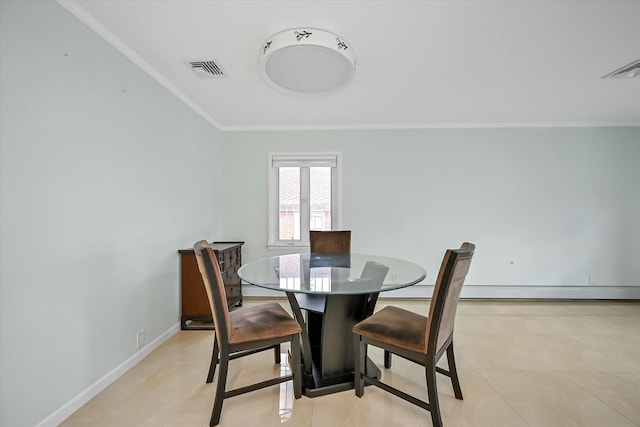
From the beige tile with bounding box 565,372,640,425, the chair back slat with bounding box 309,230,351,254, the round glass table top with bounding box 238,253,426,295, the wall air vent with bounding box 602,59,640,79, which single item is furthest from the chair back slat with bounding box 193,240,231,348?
the wall air vent with bounding box 602,59,640,79

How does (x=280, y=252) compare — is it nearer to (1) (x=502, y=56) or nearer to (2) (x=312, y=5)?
(2) (x=312, y=5)

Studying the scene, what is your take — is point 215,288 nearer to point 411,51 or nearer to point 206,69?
point 206,69

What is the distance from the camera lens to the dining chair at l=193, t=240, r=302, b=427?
1.55 m

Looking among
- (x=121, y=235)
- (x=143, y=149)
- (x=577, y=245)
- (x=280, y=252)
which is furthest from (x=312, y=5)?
(x=577, y=245)

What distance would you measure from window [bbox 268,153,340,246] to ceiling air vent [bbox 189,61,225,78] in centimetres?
158

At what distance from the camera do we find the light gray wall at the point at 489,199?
12.3ft

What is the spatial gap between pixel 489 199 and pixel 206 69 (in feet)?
12.7

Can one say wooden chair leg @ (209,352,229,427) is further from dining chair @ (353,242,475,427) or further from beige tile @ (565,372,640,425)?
beige tile @ (565,372,640,425)

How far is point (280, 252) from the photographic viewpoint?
392 cm

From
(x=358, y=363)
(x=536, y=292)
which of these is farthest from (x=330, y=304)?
(x=536, y=292)

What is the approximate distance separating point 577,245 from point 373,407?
3962 mm

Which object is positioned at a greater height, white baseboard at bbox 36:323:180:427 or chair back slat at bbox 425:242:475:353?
chair back slat at bbox 425:242:475:353

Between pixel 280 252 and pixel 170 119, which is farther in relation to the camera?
pixel 280 252

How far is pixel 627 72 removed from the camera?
2.40 metres
